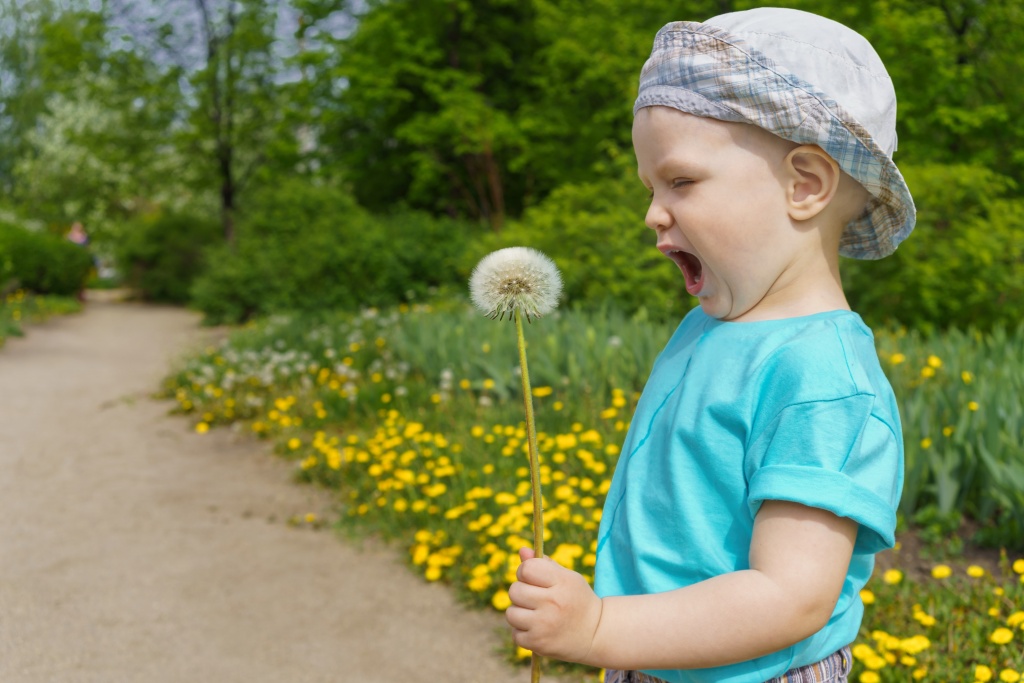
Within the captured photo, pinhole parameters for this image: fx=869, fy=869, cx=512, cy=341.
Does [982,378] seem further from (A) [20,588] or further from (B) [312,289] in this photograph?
(B) [312,289]

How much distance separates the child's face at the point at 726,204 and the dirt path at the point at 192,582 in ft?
7.36

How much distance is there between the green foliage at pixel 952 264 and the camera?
6.46 meters

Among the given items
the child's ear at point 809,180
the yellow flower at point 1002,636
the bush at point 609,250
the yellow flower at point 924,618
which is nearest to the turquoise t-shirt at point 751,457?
the child's ear at point 809,180

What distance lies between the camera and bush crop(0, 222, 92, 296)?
13.9 metres

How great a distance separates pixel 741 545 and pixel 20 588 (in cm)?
374

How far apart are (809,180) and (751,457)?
35cm

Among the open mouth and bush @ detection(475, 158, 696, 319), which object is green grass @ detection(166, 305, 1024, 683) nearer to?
bush @ detection(475, 158, 696, 319)

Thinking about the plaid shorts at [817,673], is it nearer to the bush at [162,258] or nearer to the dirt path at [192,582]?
the dirt path at [192,582]

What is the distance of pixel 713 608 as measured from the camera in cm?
100

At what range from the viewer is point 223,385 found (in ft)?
23.1

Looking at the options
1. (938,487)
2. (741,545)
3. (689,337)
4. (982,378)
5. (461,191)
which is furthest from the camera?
(461,191)

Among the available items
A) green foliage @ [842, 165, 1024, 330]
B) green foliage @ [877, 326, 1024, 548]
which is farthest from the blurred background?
green foliage @ [877, 326, 1024, 548]

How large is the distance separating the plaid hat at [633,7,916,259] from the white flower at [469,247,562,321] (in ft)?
0.86

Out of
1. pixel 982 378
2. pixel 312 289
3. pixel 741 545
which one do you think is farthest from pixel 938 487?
pixel 312 289
